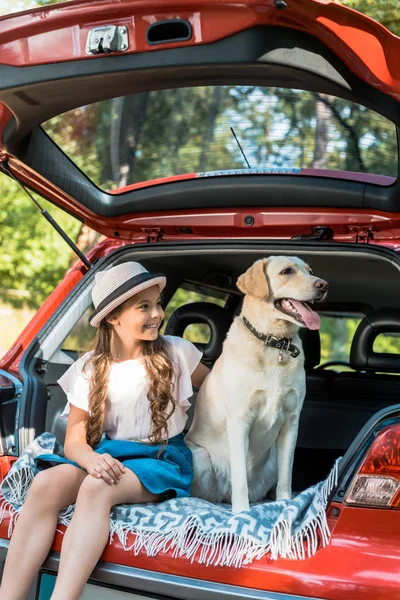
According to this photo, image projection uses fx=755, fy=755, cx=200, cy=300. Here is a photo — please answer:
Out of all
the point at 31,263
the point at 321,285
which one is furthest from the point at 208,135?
the point at 31,263

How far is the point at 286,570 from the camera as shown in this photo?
6.86 feet

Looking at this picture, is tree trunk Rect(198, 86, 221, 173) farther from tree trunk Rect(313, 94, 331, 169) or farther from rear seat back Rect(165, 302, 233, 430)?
rear seat back Rect(165, 302, 233, 430)

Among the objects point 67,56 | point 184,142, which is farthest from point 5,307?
point 67,56

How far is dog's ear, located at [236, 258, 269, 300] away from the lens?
325cm

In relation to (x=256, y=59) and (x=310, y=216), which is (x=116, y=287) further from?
(x=256, y=59)

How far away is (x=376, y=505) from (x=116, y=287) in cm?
140

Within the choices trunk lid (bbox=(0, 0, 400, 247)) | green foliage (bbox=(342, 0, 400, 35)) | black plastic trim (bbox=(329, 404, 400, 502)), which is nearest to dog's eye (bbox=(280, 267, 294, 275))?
trunk lid (bbox=(0, 0, 400, 247))

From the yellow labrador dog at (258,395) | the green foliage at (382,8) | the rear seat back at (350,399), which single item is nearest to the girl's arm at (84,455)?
the yellow labrador dog at (258,395)

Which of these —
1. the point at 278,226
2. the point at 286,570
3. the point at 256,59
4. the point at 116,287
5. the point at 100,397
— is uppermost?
the point at 256,59

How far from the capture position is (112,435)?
296cm

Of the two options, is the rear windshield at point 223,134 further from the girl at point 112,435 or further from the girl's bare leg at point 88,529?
the girl's bare leg at point 88,529

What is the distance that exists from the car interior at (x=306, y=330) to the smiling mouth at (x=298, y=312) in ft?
0.96

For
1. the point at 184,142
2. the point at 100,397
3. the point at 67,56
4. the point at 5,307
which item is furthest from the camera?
the point at 5,307

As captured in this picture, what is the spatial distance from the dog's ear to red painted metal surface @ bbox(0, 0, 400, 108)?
1.26 m
